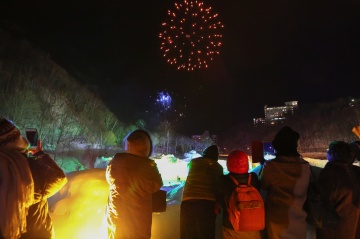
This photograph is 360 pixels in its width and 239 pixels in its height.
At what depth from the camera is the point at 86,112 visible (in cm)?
4275

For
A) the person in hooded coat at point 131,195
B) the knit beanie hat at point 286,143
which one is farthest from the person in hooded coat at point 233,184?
the person in hooded coat at point 131,195

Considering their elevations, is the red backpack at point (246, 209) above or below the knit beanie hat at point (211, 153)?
below

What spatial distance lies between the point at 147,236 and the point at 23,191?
145cm

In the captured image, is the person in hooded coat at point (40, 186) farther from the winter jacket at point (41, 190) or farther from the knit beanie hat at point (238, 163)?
the knit beanie hat at point (238, 163)

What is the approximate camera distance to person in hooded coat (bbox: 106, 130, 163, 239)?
3.45 metres

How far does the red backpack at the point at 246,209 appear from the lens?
344 cm

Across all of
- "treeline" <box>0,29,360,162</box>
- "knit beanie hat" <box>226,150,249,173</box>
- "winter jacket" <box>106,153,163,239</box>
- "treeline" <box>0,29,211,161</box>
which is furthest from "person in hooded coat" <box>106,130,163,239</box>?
"treeline" <box>0,29,360,162</box>

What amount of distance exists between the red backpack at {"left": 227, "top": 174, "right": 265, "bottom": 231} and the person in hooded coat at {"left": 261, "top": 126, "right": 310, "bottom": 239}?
0.59 feet

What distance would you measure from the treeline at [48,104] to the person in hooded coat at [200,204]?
26.7 meters

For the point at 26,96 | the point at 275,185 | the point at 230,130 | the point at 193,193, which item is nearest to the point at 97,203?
the point at 193,193

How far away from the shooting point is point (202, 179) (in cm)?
409

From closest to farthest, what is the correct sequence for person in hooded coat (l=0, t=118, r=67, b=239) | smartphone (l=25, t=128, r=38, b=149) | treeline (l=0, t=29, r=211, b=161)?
person in hooded coat (l=0, t=118, r=67, b=239)
smartphone (l=25, t=128, r=38, b=149)
treeline (l=0, t=29, r=211, b=161)

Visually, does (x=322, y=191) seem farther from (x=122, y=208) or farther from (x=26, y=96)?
(x=26, y=96)

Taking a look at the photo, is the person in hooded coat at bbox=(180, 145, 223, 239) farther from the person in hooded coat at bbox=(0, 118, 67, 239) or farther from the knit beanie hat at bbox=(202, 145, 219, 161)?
the person in hooded coat at bbox=(0, 118, 67, 239)
